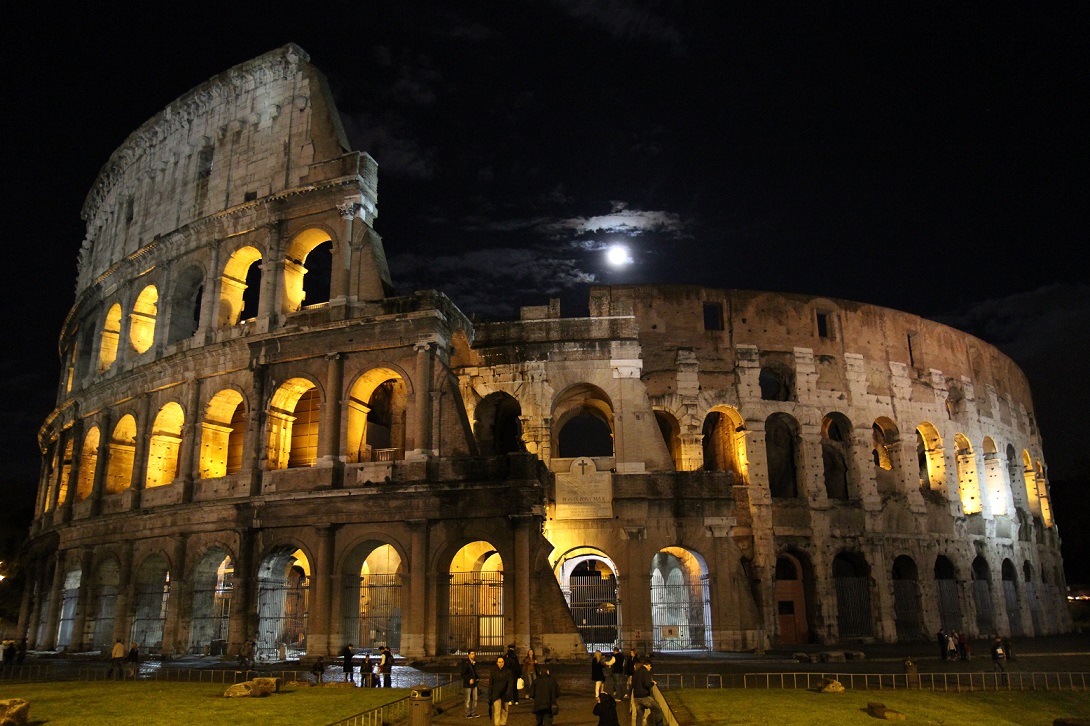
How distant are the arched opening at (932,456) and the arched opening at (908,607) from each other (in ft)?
11.9

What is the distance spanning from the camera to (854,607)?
86.7 feet

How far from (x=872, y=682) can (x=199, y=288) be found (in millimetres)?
22600

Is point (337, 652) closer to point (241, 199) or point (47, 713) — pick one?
point (47, 713)

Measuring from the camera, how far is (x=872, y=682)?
16.1 meters

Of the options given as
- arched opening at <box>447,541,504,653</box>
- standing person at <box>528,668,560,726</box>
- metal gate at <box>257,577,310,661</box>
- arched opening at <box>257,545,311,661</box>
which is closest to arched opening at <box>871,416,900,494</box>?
arched opening at <box>447,541,504,653</box>

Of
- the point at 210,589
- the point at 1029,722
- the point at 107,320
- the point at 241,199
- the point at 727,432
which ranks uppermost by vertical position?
the point at 241,199

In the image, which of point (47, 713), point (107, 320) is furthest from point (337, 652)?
point (107, 320)

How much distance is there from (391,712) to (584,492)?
12.3m

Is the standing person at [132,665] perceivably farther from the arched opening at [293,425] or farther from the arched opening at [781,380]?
the arched opening at [781,380]

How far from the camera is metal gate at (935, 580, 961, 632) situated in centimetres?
2792

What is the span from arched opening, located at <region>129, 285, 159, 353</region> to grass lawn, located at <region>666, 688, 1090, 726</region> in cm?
2191

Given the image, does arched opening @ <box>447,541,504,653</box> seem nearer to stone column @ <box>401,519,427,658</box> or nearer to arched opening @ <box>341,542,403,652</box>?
stone column @ <box>401,519,427,658</box>

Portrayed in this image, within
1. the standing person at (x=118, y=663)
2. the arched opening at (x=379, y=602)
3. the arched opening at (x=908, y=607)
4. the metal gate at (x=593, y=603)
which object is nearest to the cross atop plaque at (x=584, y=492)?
the metal gate at (x=593, y=603)

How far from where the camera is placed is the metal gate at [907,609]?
27.0 m
